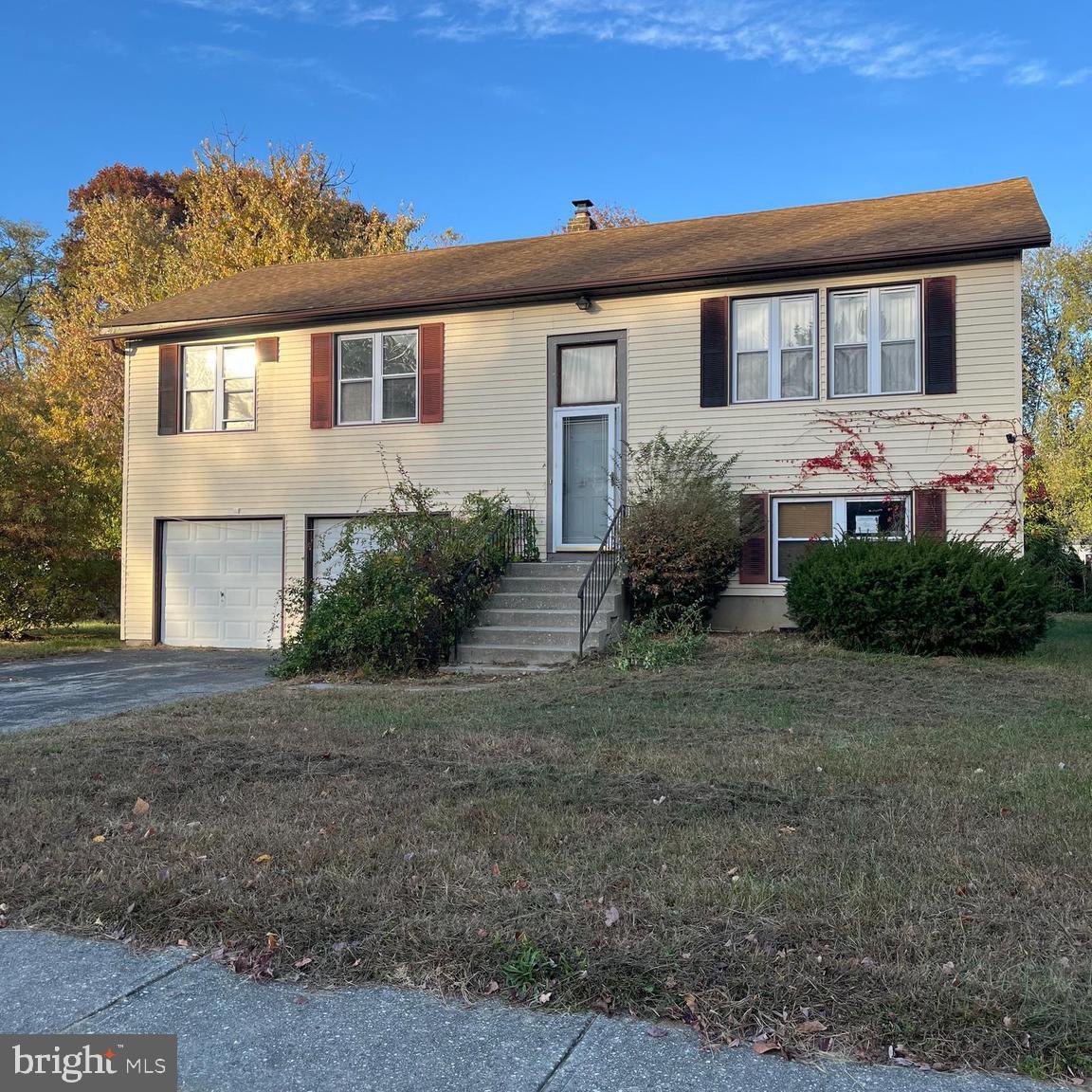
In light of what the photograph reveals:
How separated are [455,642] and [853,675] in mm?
4506

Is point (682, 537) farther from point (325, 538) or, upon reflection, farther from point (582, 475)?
point (325, 538)

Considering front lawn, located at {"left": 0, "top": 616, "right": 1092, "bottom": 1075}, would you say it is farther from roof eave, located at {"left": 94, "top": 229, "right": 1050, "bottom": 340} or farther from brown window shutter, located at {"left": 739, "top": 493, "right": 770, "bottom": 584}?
roof eave, located at {"left": 94, "top": 229, "right": 1050, "bottom": 340}

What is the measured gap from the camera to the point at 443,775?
18.8ft

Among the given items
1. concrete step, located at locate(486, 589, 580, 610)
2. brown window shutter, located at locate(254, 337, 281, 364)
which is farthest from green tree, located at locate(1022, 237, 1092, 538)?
brown window shutter, located at locate(254, 337, 281, 364)

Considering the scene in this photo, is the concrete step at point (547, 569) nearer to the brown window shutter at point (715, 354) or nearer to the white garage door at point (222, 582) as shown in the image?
the brown window shutter at point (715, 354)

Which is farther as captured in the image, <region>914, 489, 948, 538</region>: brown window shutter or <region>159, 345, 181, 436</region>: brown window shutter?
<region>159, 345, 181, 436</region>: brown window shutter

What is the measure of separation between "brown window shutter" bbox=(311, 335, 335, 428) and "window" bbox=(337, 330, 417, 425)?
0.40 feet

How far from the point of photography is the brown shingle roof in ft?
42.4

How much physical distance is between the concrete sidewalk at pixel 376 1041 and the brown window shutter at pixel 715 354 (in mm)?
11330

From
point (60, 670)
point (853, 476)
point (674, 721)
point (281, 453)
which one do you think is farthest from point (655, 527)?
point (60, 670)

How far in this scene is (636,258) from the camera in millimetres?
14820

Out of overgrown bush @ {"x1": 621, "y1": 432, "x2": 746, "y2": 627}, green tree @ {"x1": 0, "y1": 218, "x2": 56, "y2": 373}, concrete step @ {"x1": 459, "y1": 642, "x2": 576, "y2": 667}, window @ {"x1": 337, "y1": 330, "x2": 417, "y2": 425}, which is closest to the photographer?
concrete step @ {"x1": 459, "y1": 642, "x2": 576, "y2": 667}

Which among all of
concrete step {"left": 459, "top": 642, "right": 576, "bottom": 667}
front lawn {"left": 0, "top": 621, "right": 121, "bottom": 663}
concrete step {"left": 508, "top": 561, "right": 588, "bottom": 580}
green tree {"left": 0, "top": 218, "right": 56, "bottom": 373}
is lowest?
front lawn {"left": 0, "top": 621, "right": 121, "bottom": 663}

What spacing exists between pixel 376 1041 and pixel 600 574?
32.2 feet
